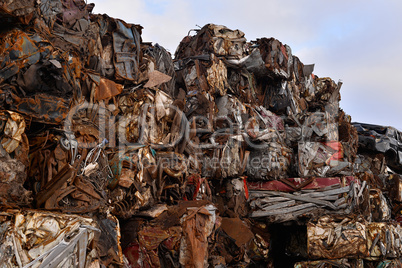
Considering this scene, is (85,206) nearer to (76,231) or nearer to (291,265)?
(76,231)

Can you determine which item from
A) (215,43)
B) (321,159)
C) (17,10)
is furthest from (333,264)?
(17,10)

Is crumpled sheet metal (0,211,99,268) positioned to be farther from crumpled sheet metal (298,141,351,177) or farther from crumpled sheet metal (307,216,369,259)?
crumpled sheet metal (298,141,351,177)

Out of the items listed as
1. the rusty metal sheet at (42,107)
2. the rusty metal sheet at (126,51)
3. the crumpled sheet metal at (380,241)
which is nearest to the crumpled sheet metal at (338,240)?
the crumpled sheet metal at (380,241)

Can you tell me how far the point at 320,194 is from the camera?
1045cm

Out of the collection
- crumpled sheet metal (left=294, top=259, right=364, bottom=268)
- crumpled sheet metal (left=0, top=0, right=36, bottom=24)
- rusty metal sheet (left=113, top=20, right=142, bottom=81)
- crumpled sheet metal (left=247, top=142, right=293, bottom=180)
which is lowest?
crumpled sheet metal (left=294, top=259, right=364, bottom=268)

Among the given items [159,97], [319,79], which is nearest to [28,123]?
[159,97]

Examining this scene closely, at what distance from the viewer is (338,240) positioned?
9.55 metres

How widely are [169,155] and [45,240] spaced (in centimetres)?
354

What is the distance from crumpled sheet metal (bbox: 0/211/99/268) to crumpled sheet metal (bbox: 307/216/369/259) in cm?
615

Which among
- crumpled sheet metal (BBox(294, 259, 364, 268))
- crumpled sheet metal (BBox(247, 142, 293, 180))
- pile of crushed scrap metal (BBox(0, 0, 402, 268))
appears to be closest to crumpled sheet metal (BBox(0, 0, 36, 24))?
pile of crushed scrap metal (BBox(0, 0, 402, 268))

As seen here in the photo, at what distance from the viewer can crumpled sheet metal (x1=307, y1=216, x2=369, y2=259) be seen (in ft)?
31.2

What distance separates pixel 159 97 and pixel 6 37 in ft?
12.5

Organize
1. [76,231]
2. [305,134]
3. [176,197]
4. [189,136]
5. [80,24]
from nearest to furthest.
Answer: [76,231] < [80,24] < [176,197] < [189,136] < [305,134]

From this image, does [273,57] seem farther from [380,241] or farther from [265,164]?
[380,241]
